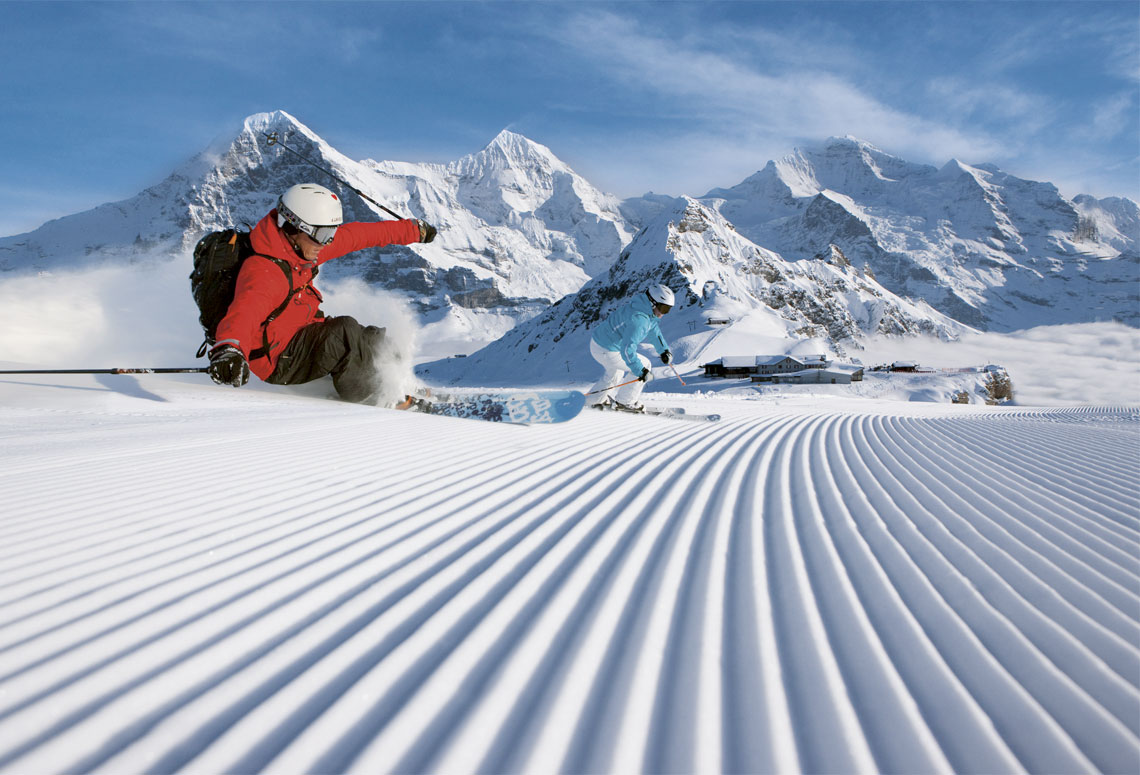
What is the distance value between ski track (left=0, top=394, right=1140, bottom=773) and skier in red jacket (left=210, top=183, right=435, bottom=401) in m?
1.97

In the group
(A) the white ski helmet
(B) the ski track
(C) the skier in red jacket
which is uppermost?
(A) the white ski helmet

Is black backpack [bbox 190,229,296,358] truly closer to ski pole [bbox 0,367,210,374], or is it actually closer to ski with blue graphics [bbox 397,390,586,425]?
ski pole [bbox 0,367,210,374]

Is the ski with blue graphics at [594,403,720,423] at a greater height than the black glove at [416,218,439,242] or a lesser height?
lesser

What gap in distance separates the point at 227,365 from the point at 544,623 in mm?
4328

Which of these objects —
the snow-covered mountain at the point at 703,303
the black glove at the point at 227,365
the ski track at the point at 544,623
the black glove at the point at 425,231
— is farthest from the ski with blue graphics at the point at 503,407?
the snow-covered mountain at the point at 703,303

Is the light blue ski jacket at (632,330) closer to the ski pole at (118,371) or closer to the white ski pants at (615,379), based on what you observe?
the white ski pants at (615,379)

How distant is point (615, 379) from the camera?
9.84 metres

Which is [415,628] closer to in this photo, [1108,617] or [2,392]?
[1108,617]

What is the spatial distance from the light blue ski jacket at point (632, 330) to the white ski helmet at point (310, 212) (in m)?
4.90

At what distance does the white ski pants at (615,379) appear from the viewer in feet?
31.3

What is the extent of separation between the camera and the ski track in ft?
4.12

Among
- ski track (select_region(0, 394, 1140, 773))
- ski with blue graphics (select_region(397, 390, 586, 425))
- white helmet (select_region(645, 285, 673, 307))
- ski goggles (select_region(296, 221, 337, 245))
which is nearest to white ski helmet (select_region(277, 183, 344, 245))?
ski goggles (select_region(296, 221, 337, 245))

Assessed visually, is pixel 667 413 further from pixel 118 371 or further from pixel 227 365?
pixel 118 371

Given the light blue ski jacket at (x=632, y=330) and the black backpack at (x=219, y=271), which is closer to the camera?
the black backpack at (x=219, y=271)
